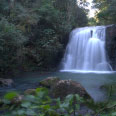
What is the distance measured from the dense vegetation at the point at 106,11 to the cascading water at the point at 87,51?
7.06 feet

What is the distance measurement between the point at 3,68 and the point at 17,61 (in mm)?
1772

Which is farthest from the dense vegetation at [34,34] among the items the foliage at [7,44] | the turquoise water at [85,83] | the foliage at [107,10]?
the foliage at [107,10]

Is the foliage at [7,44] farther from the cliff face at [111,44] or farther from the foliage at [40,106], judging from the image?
the foliage at [40,106]

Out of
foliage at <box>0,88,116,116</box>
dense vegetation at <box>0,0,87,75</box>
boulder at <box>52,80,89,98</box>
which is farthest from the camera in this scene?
dense vegetation at <box>0,0,87,75</box>

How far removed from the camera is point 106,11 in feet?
69.2

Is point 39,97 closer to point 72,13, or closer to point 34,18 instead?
point 34,18

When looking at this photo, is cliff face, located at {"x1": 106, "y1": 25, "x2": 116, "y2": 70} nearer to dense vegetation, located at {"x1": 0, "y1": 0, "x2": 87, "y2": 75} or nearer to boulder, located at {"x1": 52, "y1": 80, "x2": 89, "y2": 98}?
dense vegetation, located at {"x1": 0, "y1": 0, "x2": 87, "y2": 75}

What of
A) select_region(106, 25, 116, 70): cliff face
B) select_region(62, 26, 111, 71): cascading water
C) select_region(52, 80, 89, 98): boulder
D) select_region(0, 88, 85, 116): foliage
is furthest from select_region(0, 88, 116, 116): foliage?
select_region(106, 25, 116, 70): cliff face

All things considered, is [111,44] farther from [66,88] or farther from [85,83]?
[66,88]

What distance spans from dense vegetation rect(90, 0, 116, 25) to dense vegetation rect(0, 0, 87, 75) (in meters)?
3.73

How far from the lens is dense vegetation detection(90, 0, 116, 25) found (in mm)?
20391

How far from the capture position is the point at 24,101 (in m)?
1.27

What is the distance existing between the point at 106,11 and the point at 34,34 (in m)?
7.71

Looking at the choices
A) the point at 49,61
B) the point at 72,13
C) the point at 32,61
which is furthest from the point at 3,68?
the point at 72,13
